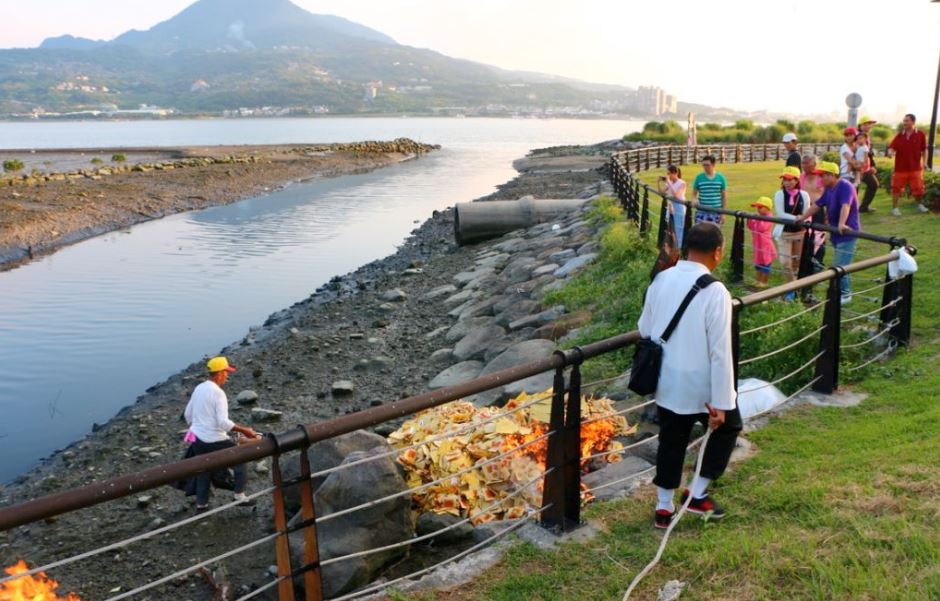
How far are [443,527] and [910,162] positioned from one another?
11610 millimetres

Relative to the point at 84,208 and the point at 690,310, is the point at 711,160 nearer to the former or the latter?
the point at 690,310

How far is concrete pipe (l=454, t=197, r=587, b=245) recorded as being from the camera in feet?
70.0

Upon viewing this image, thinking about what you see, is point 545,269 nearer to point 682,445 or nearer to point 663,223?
point 663,223

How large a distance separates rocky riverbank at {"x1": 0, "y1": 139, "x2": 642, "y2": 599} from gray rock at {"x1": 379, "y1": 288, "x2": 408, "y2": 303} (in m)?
0.05

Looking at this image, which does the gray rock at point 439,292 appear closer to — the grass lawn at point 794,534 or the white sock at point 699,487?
the grass lawn at point 794,534

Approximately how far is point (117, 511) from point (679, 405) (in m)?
5.76

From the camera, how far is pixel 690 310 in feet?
12.3

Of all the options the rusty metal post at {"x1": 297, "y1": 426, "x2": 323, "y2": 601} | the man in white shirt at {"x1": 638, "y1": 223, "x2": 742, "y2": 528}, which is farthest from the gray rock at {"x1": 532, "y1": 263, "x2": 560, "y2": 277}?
the rusty metal post at {"x1": 297, "y1": 426, "x2": 323, "y2": 601}

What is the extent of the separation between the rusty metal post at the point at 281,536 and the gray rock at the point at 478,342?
7.49 meters

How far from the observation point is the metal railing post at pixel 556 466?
4125 mm

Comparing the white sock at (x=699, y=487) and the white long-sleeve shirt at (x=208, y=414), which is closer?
the white sock at (x=699, y=487)

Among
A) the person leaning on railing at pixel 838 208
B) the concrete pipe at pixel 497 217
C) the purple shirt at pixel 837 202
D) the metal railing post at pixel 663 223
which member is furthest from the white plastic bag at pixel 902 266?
→ the concrete pipe at pixel 497 217

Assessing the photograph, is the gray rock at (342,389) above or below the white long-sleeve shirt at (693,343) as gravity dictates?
below

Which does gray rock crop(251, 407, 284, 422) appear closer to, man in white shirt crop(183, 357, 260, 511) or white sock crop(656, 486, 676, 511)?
man in white shirt crop(183, 357, 260, 511)
